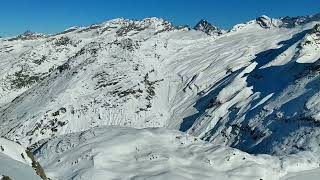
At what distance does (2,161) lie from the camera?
18.8 m

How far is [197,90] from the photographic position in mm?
122688

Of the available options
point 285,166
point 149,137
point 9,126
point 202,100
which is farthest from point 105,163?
point 9,126

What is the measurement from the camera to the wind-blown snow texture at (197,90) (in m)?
78.4

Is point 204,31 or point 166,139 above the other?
point 204,31

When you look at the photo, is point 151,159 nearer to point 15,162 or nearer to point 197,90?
point 15,162

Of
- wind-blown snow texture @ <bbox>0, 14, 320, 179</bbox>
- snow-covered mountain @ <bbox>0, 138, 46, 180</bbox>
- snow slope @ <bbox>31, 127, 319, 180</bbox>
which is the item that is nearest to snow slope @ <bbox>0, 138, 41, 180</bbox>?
snow-covered mountain @ <bbox>0, 138, 46, 180</bbox>

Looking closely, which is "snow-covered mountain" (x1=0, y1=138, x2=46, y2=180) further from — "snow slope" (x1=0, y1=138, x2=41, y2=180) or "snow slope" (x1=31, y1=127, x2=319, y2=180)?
"snow slope" (x1=31, y1=127, x2=319, y2=180)

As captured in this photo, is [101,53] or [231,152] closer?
[231,152]

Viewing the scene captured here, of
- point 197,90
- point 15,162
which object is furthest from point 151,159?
point 197,90

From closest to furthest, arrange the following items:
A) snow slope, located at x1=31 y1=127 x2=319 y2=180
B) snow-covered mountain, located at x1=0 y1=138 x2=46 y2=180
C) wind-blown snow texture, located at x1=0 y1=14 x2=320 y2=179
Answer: snow-covered mountain, located at x1=0 y1=138 x2=46 y2=180 → snow slope, located at x1=31 y1=127 x2=319 y2=180 → wind-blown snow texture, located at x1=0 y1=14 x2=320 y2=179

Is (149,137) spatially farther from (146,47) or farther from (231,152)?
(146,47)

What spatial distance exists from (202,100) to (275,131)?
139ft

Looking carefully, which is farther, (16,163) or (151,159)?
(151,159)

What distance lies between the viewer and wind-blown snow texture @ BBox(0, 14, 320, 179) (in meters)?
78.4
